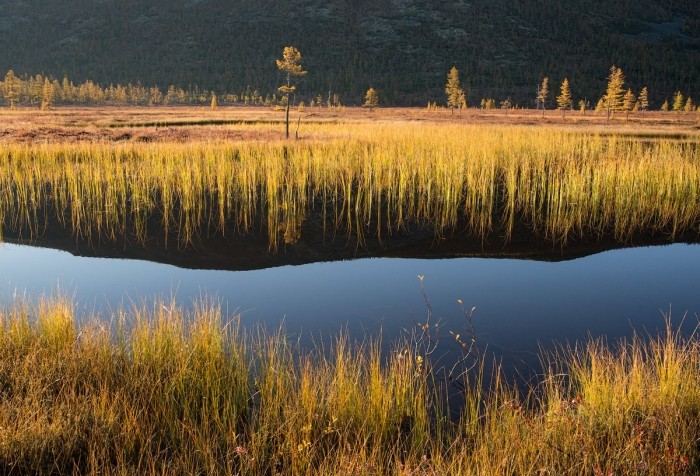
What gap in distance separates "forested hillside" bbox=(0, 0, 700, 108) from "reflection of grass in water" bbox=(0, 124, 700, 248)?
104 m

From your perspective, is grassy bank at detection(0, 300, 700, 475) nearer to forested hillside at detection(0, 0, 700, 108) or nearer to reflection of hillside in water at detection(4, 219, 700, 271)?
reflection of hillside in water at detection(4, 219, 700, 271)

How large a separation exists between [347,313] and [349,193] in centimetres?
585

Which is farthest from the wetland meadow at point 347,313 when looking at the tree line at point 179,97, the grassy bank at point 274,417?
the tree line at point 179,97

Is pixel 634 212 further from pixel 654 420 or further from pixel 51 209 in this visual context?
pixel 51 209

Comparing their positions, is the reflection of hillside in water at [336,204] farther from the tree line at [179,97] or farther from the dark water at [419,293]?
the tree line at [179,97]

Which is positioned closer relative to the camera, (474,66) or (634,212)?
(634,212)

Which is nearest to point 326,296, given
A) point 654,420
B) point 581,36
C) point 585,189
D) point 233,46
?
point 654,420

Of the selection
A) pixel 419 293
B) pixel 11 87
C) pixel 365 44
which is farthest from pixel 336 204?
pixel 365 44

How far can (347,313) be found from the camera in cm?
655

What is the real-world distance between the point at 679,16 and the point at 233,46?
146069 mm

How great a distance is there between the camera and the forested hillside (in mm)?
130500

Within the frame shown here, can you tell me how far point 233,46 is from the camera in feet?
508

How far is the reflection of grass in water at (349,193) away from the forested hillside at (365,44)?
10357cm

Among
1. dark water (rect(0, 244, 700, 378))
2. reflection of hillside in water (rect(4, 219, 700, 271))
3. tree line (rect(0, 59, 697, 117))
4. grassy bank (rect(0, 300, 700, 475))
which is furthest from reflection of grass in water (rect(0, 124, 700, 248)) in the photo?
tree line (rect(0, 59, 697, 117))
